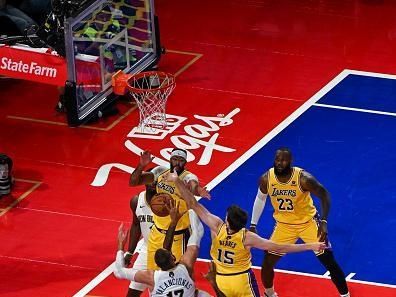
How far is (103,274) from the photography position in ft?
58.3

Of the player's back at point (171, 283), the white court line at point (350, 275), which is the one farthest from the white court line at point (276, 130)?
the player's back at point (171, 283)

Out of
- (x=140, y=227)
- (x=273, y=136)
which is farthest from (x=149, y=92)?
(x=140, y=227)

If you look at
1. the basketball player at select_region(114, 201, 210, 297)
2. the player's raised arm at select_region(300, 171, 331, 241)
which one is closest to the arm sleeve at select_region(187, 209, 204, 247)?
the basketball player at select_region(114, 201, 210, 297)

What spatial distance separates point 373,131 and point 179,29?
211 inches

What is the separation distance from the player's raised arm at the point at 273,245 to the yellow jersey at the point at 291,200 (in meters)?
0.80

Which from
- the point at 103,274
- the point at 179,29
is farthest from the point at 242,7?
the point at 103,274

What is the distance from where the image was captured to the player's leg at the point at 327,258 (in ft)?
53.6

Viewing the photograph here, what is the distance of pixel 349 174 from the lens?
20.1 m

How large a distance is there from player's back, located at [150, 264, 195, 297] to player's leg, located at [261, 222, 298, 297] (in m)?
2.07

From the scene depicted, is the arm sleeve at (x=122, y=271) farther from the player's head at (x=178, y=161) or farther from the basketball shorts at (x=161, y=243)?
the player's head at (x=178, y=161)

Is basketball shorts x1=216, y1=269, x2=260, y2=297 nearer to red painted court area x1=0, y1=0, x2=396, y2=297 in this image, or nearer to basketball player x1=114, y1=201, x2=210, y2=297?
basketball player x1=114, y1=201, x2=210, y2=297

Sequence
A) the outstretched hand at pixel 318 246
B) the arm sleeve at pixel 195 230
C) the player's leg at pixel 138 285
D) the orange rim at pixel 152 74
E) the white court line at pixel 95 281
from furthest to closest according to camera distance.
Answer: the orange rim at pixel 152 74, the white court line at pixel 95 281, the player's leg at pixel 138 285, the outstretched hand at pixel 318 246, the arm sleeve at pixel 195 230

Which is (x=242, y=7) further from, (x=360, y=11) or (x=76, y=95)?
(x=76, y=95)

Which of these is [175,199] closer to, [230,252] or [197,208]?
[197,208]
